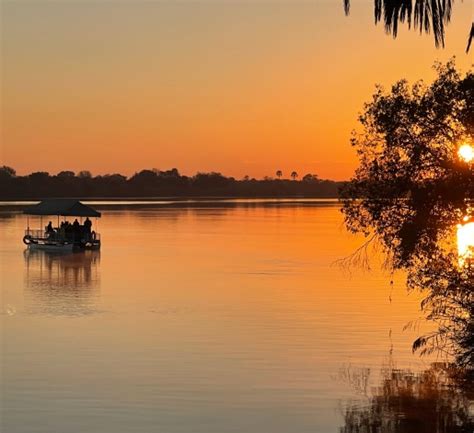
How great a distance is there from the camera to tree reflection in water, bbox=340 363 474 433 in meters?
17.6

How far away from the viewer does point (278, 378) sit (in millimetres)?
21641

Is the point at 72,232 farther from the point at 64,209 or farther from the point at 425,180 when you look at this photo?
the point at 425,180

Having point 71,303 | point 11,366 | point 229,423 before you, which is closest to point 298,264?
point 71,303

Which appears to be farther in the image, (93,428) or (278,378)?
(278,378)

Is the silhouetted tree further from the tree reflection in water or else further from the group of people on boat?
the group of people on boat

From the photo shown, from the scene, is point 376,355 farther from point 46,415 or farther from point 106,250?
point 106,250

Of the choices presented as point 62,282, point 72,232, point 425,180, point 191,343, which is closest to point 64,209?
point 72,232

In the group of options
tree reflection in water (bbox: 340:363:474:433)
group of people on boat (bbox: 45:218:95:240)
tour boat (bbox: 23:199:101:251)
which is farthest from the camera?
group of people on boat (bbox: 45:218:95:240)

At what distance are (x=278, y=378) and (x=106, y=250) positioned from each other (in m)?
44.5

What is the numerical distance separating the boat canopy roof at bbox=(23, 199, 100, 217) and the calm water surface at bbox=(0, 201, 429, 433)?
7.68 metres

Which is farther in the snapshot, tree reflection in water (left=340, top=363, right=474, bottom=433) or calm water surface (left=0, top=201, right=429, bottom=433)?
calm water surface (left=0, top=201, right=429, bottom=433)

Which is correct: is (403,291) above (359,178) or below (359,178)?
below

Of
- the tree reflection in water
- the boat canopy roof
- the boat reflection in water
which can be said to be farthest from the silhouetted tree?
the boat canopy roof

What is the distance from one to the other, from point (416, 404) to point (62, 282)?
2698 centimetres
